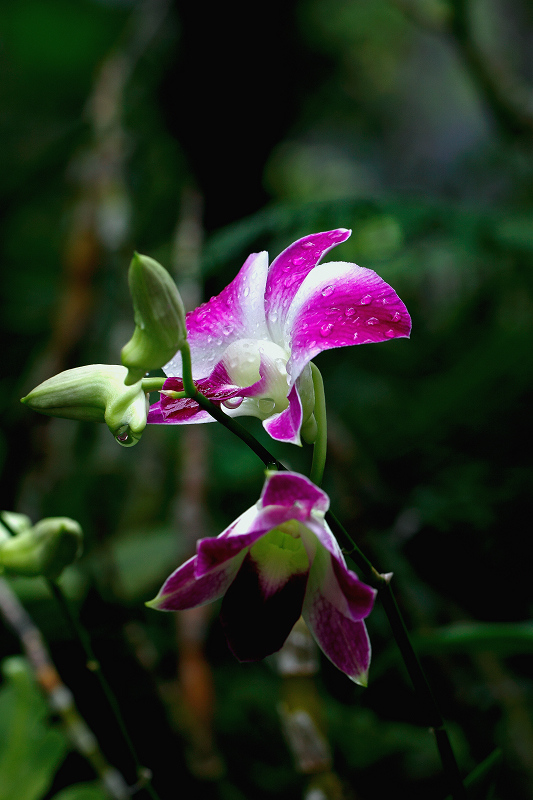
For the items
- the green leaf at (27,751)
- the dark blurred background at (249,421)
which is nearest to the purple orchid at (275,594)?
the dark blurred background at (249,421)

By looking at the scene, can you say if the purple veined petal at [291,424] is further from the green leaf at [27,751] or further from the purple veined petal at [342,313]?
the green leaf at [27,751]

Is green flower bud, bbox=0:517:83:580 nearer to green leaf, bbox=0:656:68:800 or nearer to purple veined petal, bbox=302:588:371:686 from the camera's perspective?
purple veined petal, bbox=302:588:371:686

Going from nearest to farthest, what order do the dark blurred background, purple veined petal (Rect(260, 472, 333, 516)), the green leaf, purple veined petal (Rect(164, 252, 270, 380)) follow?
purple veined petal (Rect(260, 472, 333, 516)) → purple veined petal (Rect(164, 252, 270, 380)) → the green leaf → the dark blurred background

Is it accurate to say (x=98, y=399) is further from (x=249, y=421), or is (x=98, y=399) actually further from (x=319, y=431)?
(x=249, y=421)

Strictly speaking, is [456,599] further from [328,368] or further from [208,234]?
[208,234]

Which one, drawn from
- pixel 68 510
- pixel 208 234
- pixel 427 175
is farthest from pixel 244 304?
pixel 427 175

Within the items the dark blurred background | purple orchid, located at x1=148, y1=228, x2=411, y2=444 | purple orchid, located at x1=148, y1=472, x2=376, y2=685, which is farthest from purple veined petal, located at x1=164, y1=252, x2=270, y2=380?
the dark blurred background
